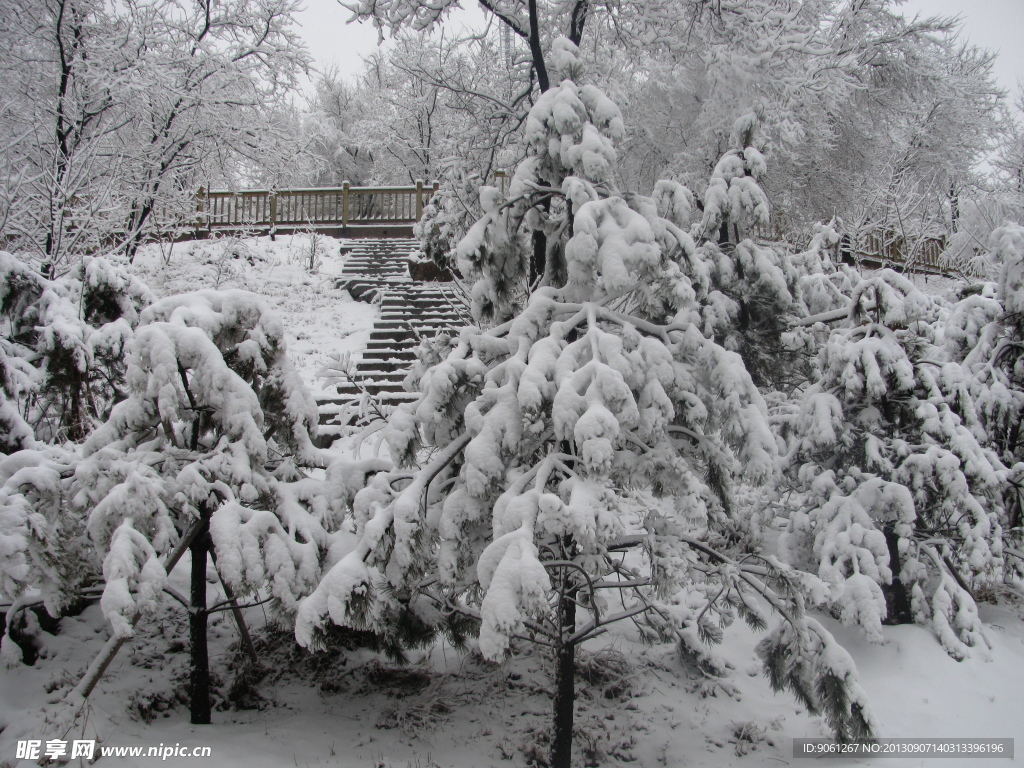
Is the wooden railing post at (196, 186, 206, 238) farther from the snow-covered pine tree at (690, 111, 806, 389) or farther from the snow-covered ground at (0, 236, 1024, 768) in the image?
the snow-covered pine tree at (690, 111, 806, 389)

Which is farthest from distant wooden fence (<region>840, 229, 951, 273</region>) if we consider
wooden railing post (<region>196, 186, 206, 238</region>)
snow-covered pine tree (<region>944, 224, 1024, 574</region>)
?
wooden railing post (<region>196, 186, 206, 238</region>)

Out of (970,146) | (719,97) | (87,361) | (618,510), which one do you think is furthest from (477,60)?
(970,146)

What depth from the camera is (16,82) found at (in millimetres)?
8852

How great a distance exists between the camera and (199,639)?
3.96 m

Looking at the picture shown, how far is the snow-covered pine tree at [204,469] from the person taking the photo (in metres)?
3.42

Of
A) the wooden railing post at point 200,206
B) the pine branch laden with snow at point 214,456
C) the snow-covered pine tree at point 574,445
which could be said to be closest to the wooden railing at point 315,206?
the wooden railing post at point 200,206

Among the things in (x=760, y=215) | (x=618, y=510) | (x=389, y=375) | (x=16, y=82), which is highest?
(x=16, y=82)

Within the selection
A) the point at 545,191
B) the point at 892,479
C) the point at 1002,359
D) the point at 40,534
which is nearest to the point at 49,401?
the point at 40,534

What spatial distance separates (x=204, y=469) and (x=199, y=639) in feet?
3.76

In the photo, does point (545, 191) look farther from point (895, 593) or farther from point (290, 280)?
point (290, 280)

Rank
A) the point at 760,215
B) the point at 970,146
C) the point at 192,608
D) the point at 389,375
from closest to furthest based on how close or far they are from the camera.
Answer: the point at 192,608
the point at 760,215
the point at 389,375
the point at 970,146

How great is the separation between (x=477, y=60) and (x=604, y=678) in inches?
340

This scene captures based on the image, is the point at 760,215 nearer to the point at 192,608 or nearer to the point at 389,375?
the point at 192,608

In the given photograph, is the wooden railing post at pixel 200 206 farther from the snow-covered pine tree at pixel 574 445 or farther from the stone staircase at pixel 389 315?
the snow-covered pine tree at pixel 574 445
